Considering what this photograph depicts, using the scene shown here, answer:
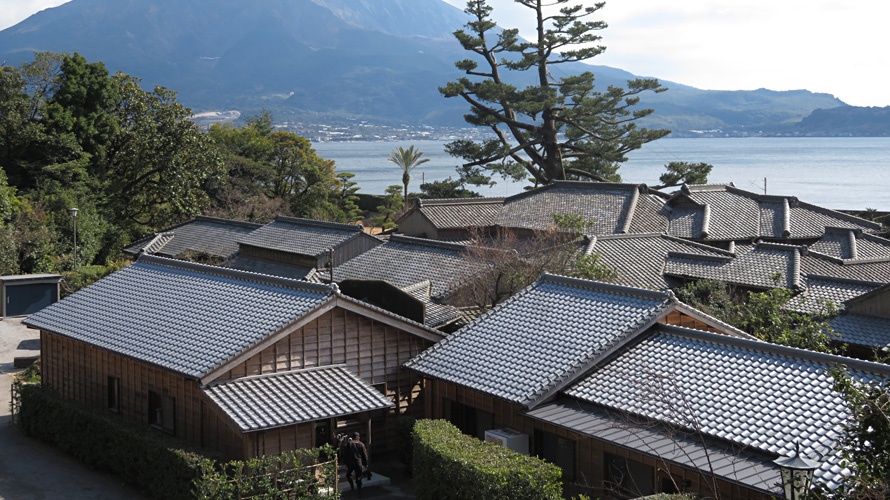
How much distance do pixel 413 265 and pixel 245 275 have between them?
37.7 ft

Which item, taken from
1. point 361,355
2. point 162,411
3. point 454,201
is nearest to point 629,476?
point 361,355

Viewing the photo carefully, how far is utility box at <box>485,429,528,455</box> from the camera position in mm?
15016

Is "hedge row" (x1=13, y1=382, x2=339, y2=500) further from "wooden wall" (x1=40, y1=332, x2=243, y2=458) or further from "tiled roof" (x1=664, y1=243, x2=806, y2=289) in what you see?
"tiled roof" (x1=664, y1=243, x2=806, y2=289)

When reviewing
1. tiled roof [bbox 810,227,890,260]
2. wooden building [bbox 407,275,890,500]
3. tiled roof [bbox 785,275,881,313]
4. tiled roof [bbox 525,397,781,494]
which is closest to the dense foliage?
wooden building [bbox 407,275,890,500]

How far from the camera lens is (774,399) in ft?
44.0

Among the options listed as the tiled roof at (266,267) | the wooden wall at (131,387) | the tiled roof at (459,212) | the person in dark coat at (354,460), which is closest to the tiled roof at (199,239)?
the tiled roof at (266,267)

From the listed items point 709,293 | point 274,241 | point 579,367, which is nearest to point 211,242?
point 274,241

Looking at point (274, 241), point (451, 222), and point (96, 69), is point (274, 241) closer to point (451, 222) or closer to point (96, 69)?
point (451, 222)

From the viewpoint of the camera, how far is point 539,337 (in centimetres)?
1728

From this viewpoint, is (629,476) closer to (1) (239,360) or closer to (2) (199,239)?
(1) (239,360)

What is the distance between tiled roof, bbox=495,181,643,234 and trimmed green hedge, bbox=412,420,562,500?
26.1 metres

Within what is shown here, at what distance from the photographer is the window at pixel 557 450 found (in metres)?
14.5

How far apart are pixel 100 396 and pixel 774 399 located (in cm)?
1481

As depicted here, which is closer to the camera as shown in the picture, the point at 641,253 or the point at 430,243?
the point at 430,243
